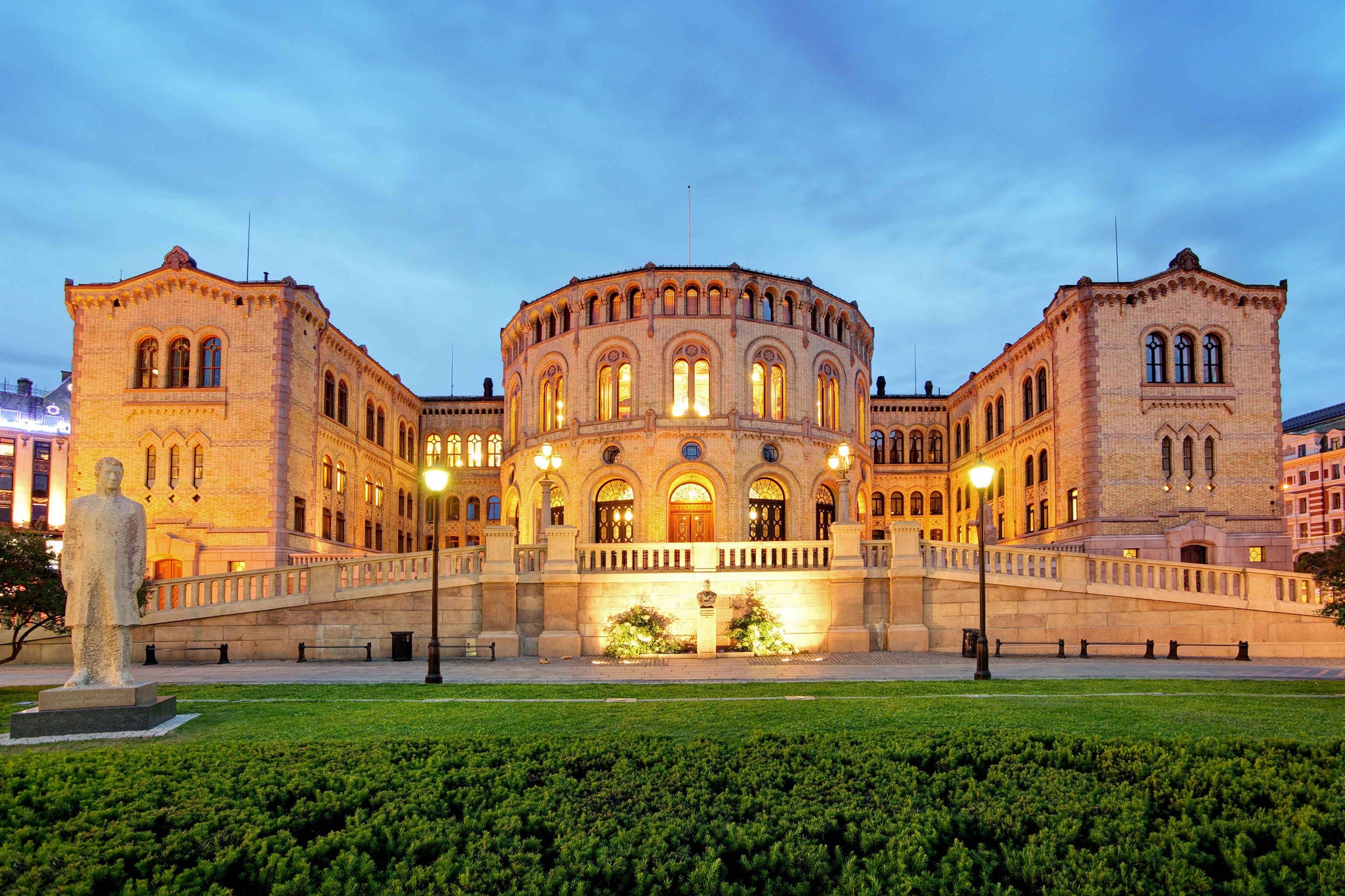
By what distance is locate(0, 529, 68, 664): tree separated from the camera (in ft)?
53.9

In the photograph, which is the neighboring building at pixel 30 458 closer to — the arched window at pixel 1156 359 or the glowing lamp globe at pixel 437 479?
the glowing lamp globe at pixel 437 479

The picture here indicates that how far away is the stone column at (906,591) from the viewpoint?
23.2m

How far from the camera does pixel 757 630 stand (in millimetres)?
22625

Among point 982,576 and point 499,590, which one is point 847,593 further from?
point 499,590

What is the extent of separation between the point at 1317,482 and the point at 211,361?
84.7 metres

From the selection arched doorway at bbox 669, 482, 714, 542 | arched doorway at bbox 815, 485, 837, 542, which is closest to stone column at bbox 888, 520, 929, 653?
arched doorway at bbox 669, 482, 714, 542

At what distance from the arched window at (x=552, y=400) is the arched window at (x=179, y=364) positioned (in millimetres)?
15914

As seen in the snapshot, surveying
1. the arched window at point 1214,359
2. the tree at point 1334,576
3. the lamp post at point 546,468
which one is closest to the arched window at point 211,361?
the lamp post at point 546,468

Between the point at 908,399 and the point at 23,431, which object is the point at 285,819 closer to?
the point at 908,399

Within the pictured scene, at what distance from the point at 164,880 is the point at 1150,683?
51.4ft

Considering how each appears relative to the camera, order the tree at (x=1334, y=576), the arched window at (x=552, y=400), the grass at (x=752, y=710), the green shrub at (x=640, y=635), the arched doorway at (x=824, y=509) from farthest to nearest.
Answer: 1. the arched window at (x=552, y=400)
2. the arched doorway at (x=824, y=509)
3. the green shrub at (x=640, y=635)
4. the tree at (x=1334, y=576)
5. the grass at (x=752, y=710)

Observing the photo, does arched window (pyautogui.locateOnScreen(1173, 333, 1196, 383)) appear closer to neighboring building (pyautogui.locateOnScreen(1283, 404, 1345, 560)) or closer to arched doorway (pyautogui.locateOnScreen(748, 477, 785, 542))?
Result: arched doorway (pyautogui.locateOnScreen(748, 477, 785, 542))

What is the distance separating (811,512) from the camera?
40.2 m

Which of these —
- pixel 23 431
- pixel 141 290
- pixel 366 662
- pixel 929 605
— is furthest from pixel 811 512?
pixel 23 431
